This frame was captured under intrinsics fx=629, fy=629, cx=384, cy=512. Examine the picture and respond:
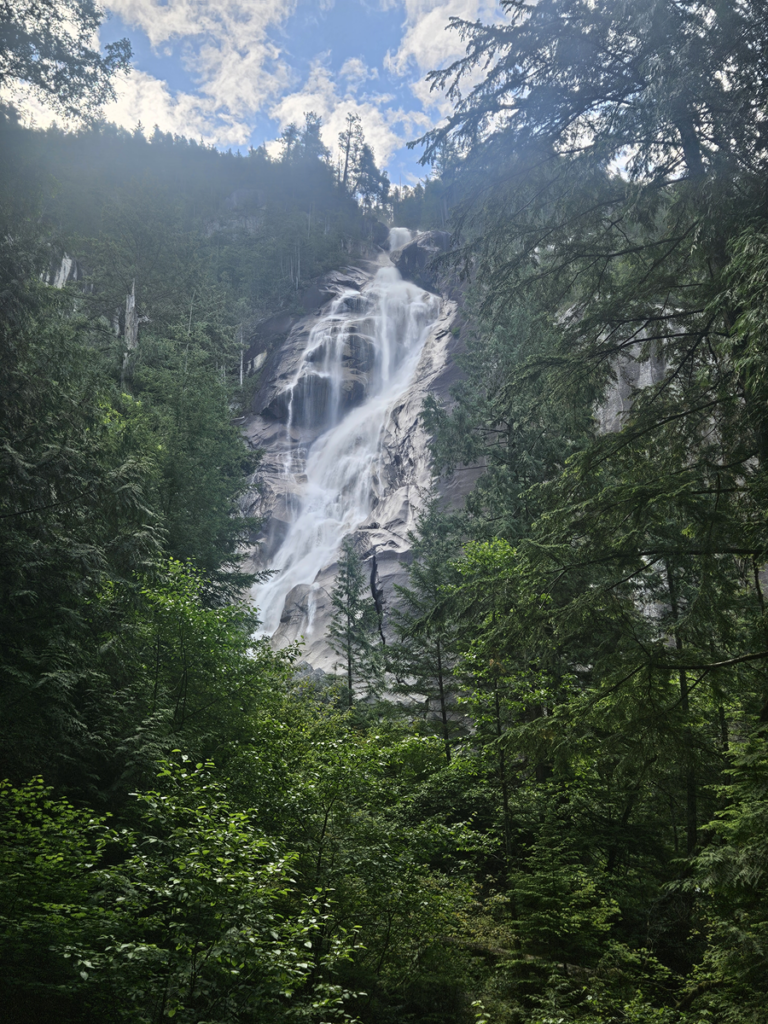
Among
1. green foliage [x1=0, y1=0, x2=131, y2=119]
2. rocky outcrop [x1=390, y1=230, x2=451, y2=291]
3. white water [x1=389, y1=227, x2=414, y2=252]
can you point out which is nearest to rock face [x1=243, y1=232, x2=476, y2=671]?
rocky outcrop [x1=390, y1=230, x2=451, y2=291]

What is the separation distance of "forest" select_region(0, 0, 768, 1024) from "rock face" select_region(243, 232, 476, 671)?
16.6 m

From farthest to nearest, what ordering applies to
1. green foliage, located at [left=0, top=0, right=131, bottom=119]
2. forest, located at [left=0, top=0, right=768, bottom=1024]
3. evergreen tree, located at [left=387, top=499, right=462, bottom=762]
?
evergreen tree, located at [left=387, top=499, right=462, bottom=762] < green foliage, located at [left=0, top=0, right=131, bottom=119] < forest, located at [left=0, top=0, right=768, bottom=1024]

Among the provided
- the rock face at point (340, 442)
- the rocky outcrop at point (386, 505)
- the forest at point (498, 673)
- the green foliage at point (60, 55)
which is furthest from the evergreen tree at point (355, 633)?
the green foliage at point (60, 55)

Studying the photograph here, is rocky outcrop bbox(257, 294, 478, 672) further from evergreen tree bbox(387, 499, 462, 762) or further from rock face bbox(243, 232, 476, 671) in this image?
evergreen tree bbox(387, 499, 462, 762)

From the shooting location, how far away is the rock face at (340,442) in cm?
3147

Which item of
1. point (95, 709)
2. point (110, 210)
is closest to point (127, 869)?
point (95, 709)

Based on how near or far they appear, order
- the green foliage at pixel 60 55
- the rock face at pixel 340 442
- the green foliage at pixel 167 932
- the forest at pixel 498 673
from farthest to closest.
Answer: the rock face at pixel 340 442
the green foliage at pixel 60 55
the forest at pixel 498 673
the green foliage at pixel 167 932

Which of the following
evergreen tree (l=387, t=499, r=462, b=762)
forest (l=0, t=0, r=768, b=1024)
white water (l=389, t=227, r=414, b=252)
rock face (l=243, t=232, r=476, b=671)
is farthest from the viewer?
white water (l=389, t=227, r=414, b=252)

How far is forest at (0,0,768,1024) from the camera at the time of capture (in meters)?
4.46

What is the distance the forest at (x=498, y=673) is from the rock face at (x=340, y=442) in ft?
54.4

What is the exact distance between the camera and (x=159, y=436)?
18.8 metres

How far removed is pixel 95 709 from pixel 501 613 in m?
6.01

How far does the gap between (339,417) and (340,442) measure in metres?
3.51

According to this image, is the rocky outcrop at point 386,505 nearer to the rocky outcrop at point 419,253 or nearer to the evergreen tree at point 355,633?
the evergreen tree at point 355,633
